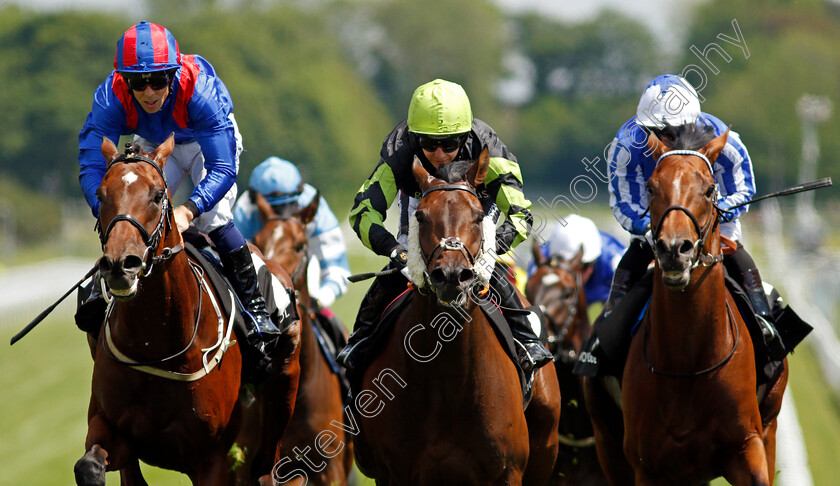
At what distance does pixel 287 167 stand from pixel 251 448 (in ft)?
8.76

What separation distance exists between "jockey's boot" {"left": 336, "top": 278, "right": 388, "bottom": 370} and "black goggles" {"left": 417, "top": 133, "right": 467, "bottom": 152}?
820 mm

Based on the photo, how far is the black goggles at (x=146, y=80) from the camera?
5562 millimetres

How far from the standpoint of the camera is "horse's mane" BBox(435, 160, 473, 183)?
5.00 m

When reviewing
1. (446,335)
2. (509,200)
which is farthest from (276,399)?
(509,200)

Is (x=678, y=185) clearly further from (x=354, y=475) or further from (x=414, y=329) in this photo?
(x=354, y=475)

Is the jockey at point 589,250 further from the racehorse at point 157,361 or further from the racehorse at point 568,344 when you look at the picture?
the racehorse at point 157,361

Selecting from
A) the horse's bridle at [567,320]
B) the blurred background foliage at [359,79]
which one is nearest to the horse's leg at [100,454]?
the horse's bridle at [567,320]

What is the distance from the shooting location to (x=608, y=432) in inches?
257

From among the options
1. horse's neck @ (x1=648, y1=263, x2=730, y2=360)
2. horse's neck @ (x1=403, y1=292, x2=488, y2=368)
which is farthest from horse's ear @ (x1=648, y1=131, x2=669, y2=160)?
horse's neck @ (x1=403, y1=292, x2=488, y2=368)

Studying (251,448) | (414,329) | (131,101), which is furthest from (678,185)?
(251,448)

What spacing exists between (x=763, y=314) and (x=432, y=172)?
2052mm

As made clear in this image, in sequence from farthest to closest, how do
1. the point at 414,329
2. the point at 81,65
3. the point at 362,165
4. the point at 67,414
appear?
the point at 362,165 < the point at 81,65 < the point at 67,414 < the point at 414,329

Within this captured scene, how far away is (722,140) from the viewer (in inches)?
221

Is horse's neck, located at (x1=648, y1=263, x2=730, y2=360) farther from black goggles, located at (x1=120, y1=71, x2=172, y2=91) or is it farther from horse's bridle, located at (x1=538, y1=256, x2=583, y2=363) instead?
black goggles, located at (x1=120, y1=71, x2=172, y2=91)
